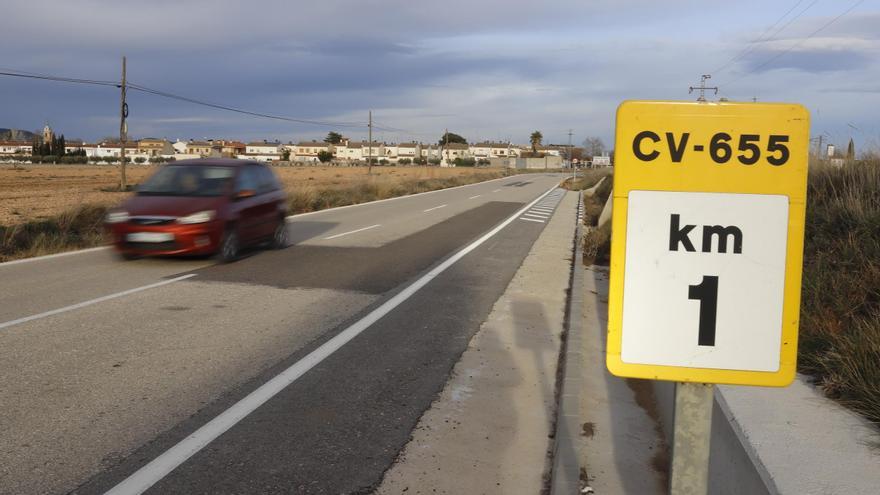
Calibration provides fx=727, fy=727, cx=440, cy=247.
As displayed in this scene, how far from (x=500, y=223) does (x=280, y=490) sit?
17.6 meters

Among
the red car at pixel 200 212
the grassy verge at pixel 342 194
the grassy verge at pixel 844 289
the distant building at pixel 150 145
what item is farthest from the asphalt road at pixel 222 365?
the distant building at pixel 150 145

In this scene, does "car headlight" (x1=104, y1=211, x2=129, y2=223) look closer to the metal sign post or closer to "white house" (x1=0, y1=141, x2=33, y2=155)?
the metal sign post

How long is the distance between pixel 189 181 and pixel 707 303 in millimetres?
11565

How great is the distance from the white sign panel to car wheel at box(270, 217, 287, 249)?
12301 mm

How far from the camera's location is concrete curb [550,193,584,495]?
404cm

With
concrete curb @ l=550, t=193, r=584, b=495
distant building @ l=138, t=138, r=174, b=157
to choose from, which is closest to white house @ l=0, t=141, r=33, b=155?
distant building @ l=138, t=138, r=174, b=157

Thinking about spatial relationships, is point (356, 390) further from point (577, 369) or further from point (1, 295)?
point (1, 295)

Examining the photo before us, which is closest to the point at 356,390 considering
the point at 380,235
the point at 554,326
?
the point at 554,326

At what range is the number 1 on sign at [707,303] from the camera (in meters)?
1.94

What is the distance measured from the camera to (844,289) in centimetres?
596

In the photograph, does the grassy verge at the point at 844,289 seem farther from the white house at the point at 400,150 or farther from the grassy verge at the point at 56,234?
the white house at the point at 400,150

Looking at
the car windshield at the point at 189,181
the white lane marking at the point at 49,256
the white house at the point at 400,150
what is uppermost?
the white house at the point at 400,150

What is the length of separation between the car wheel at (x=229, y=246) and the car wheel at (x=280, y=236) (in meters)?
1.63

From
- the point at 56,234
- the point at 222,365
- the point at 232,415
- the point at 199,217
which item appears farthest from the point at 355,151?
the point at 232,415
